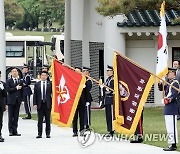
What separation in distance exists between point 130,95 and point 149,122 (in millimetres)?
6627

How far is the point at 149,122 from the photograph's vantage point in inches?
947

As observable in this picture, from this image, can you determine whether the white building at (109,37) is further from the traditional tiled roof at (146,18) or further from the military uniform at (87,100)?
the military uniform at (87,100)

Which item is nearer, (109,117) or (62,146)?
(62,146)

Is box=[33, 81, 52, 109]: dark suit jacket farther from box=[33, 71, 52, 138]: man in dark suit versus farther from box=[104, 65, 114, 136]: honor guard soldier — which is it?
box=[104, 65, 114, 136]: honor guard soldier

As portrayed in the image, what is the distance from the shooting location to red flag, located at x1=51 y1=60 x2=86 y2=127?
19.3 m

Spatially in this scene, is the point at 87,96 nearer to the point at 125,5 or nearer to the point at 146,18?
the point at 125,5

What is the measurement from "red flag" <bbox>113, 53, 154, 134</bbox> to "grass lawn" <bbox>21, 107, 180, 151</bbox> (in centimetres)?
92

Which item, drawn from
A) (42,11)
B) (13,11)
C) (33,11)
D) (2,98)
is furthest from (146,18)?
(33,11)

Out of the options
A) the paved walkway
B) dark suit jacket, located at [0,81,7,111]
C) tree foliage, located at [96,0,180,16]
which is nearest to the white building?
tree foliage, located at [96,0,180,16]

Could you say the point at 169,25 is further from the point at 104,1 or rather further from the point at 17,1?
the point at 17,1

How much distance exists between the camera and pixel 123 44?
3177 centimetres

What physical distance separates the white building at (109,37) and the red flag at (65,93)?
1124 cm

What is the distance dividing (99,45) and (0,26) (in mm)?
4653

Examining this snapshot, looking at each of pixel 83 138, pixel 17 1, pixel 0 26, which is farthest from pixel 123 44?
pixel 17 1
